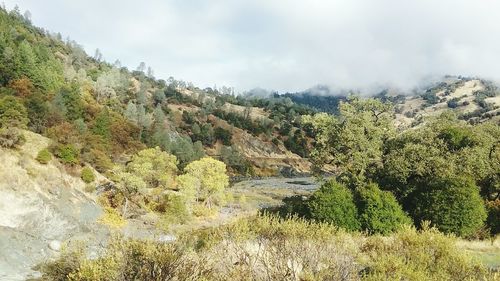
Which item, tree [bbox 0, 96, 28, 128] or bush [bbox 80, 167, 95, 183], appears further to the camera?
bush [bbox 80, 167, 95, 183]

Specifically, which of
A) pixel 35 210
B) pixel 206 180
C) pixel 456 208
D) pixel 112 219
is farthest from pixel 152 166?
pixel 456 208

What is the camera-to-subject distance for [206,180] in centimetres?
7944

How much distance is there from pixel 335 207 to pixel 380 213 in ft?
15.8

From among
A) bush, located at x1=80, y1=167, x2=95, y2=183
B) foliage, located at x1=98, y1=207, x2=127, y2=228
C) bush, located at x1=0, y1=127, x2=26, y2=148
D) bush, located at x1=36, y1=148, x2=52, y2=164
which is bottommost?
foliage, located at x1=98, y1=207, x2=127, y2=228

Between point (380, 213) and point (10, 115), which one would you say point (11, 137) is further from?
point (380, 213)

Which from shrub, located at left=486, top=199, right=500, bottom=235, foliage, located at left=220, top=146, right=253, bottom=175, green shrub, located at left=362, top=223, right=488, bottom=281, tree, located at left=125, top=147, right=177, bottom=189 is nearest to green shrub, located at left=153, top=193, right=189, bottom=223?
tree, located at left=125, top=147, right=177, bottom=189

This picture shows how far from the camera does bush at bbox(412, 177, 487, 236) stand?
49125 mm

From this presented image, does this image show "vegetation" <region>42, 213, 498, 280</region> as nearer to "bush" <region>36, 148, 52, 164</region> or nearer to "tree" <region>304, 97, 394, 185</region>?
"tree" <region>304, 97, 394, 185</region>

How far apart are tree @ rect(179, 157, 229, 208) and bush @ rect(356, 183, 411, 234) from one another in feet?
108

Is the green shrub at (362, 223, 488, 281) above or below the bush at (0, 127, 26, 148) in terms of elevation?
below

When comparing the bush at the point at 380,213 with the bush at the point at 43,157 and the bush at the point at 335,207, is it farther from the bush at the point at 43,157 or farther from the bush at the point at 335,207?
the bush at the point at 43,157

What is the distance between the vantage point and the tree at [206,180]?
257ft

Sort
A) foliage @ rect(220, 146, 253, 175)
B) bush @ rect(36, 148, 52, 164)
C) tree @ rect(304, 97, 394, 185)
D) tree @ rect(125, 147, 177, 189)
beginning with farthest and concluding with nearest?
1. foliage @ rect(220, 146, 253, 175)
2. tree @ rect(125, 147, 177, 189)
3. bush @ rect(36, 148, 52, 164)
4. tree @ rect(304, 97, 394, 185)

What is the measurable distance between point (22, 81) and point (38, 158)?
188 feet
